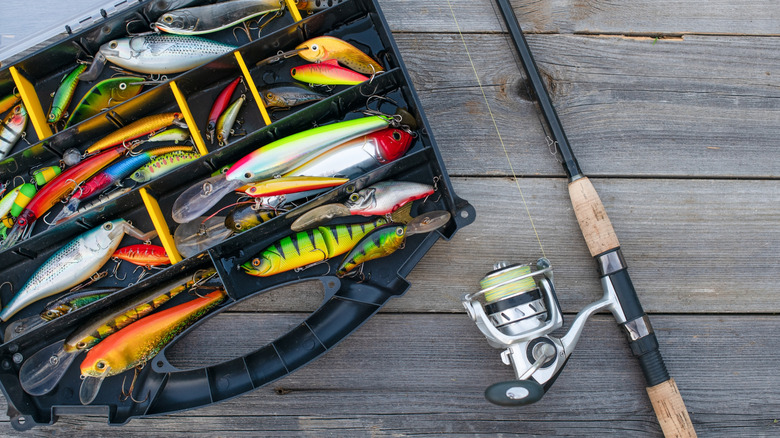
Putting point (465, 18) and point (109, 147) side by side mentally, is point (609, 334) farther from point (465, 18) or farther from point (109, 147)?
point (109, 147)

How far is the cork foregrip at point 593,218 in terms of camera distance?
1.99 metres

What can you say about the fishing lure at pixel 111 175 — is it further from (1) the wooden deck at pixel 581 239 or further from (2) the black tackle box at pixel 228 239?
(1) the wooden deck at pixel 581 239

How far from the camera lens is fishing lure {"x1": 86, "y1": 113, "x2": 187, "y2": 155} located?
2014 millimetres

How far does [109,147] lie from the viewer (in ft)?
6.69

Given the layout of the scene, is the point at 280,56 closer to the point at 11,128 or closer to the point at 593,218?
the point at 11,128

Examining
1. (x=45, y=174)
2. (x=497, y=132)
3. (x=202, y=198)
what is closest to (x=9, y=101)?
(x=45, y=174)

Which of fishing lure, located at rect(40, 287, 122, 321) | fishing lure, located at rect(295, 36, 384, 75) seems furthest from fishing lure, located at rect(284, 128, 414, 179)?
fishing lure, located at rect(40, 287, 122, 321)

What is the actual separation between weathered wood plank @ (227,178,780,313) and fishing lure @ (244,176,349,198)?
43 cm

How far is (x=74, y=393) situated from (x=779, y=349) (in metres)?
2.76

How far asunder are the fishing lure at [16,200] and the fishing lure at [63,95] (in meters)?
0.27

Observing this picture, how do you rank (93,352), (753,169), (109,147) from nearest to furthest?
(93,352), (109,147), (753,169)

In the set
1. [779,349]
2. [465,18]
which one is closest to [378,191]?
[465,18]

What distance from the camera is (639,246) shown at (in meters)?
2.15

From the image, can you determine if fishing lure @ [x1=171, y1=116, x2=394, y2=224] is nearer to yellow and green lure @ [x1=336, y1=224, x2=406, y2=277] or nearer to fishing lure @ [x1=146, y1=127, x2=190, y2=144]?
fishing lure @ [x1=146, y1=127, x2=190, y2=144]
